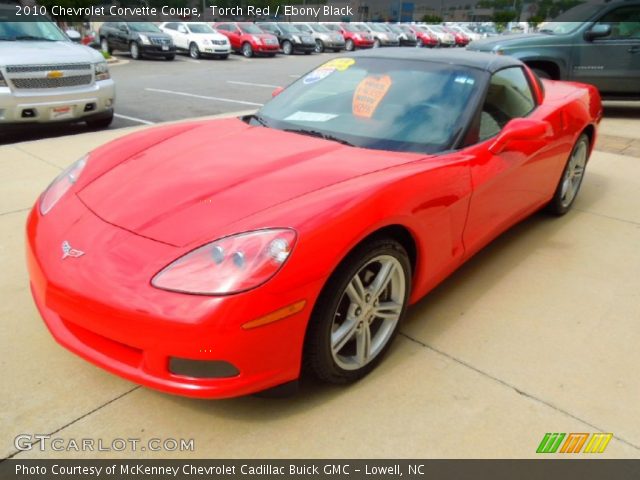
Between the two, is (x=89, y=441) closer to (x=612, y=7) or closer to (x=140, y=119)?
(x=140, y=119)

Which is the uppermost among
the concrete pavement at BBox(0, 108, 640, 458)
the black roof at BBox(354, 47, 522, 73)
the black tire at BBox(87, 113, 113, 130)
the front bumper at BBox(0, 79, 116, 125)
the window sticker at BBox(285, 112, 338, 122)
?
the black roof at BBox(354, 47, 522, 73)

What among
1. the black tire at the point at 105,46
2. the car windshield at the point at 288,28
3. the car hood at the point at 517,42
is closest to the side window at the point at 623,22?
the car hood at the point at 517,42

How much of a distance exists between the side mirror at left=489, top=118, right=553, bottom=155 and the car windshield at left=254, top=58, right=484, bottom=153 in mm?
225

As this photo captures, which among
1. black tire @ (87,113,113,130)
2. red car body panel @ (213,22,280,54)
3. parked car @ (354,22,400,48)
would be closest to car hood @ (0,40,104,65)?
black tire @ (87,113,113,130)

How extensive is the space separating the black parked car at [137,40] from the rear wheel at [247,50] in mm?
3426

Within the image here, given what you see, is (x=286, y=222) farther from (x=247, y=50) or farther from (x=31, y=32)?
(x=247, y=50)

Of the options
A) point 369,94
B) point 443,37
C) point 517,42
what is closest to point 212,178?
point 369,94

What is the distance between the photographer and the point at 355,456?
1.93 meters

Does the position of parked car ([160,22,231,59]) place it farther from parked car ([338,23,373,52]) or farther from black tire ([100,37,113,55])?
parked car ([338,23,373,52])

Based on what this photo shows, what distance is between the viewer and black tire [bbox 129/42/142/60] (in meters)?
19.7

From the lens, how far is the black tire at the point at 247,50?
22.4 meters

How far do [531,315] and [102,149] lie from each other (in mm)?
2490

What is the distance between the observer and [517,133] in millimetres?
2934

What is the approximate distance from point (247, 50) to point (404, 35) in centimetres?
1375
